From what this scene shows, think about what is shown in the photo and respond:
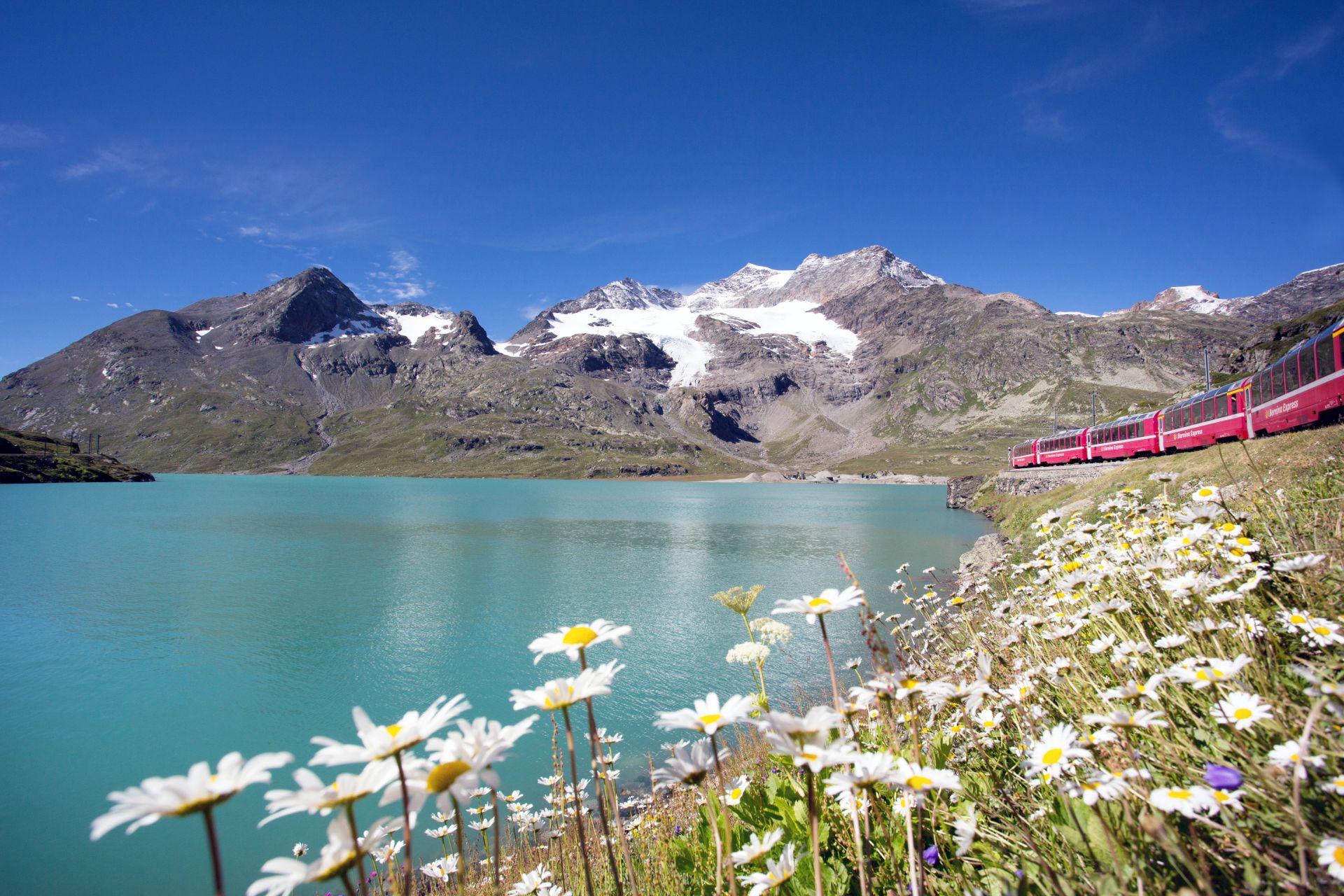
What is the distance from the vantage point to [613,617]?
2502cm

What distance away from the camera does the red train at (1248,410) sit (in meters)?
21.3

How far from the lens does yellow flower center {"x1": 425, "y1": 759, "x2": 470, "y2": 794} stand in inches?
73.9

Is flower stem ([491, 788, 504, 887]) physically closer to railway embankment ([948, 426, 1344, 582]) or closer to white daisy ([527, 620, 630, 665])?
white daisy ([527, 620, 630, 665])

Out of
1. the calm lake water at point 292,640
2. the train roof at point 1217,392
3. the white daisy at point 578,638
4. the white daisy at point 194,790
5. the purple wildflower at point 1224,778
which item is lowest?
the calm lake water at point 292,640

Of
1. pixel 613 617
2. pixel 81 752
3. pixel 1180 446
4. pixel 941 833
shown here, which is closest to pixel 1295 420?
pixel 1180 446

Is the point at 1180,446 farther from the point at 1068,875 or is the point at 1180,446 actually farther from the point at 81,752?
the point at 81,752

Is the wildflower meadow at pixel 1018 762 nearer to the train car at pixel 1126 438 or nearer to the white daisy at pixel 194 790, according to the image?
the white daisy at pixel 194 790

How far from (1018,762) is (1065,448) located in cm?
6762

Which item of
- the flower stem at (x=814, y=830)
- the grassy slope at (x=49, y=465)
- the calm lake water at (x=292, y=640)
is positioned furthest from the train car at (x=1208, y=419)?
the grassy slope at (x=49, y=465)

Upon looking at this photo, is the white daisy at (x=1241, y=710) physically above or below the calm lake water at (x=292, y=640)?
above

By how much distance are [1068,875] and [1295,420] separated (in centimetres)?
3120

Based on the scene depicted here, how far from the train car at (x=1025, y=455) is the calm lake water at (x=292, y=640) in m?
18.9

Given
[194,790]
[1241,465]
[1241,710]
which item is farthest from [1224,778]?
[1241,465]

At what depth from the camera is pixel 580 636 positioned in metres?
2.47
